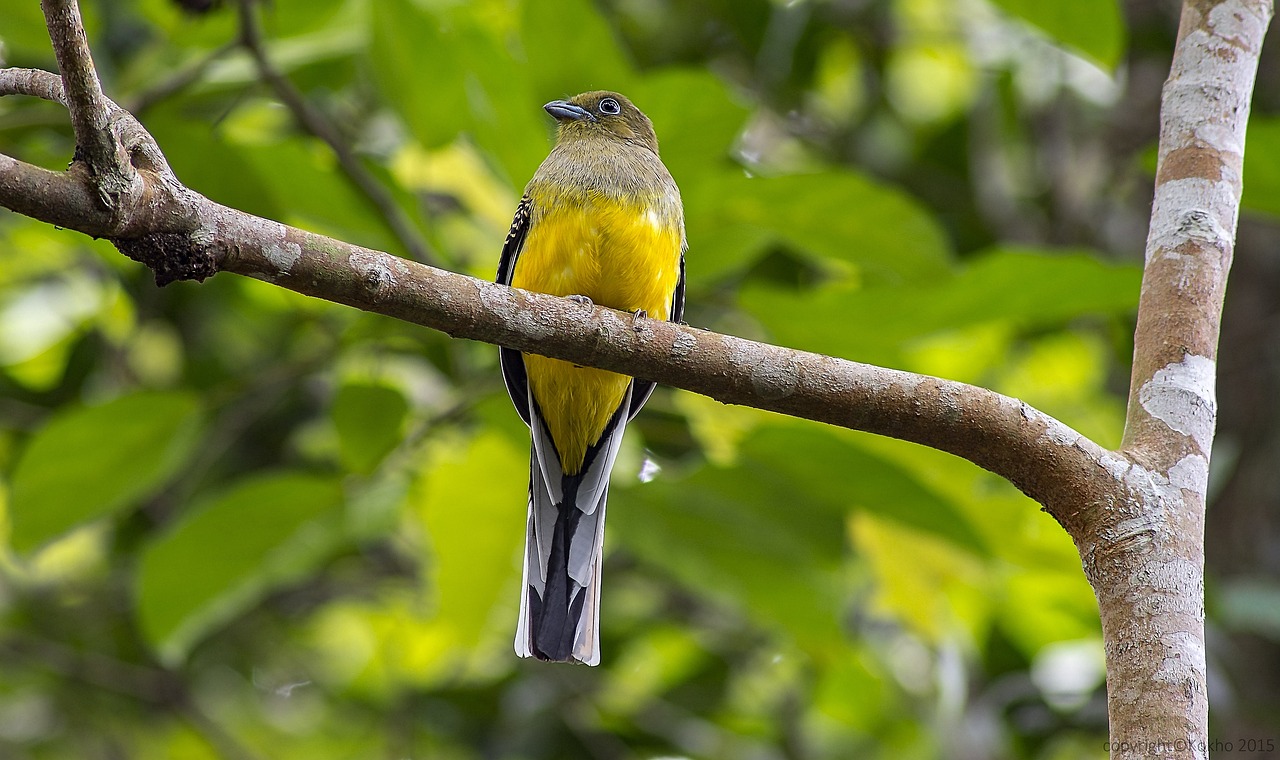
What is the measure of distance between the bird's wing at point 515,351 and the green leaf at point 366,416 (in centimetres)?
30

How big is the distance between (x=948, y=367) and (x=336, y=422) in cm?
214

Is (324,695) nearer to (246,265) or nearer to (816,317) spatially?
(816,317)

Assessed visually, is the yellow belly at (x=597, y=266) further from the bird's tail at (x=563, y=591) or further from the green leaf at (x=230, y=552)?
the green leaf at (x=230, y=552)

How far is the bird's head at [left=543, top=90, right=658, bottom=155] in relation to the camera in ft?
11.8

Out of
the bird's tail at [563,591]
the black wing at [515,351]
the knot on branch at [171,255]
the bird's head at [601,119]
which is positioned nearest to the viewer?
the knot on branch at [171,255]

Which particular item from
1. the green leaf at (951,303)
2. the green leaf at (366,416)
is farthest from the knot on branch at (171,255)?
the green leaf at (951,303)

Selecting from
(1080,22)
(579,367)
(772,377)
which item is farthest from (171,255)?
(1080,22)

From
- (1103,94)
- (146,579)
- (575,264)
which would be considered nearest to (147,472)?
(146,579)

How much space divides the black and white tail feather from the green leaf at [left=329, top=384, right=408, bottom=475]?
333 millimetres

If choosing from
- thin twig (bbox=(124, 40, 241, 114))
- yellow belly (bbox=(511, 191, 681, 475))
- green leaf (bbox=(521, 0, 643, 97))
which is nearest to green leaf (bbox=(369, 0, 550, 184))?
green leaf (bbox=(521, 0, 643, 97))

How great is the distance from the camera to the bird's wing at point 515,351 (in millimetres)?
3045

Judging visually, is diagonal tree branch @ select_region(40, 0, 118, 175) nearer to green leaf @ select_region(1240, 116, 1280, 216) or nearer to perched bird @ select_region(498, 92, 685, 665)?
perched bird @ select_region(498, 92, 685, 665)

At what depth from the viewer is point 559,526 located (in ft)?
9.96

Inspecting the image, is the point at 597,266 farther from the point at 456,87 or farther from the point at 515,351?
the point at 456,87
